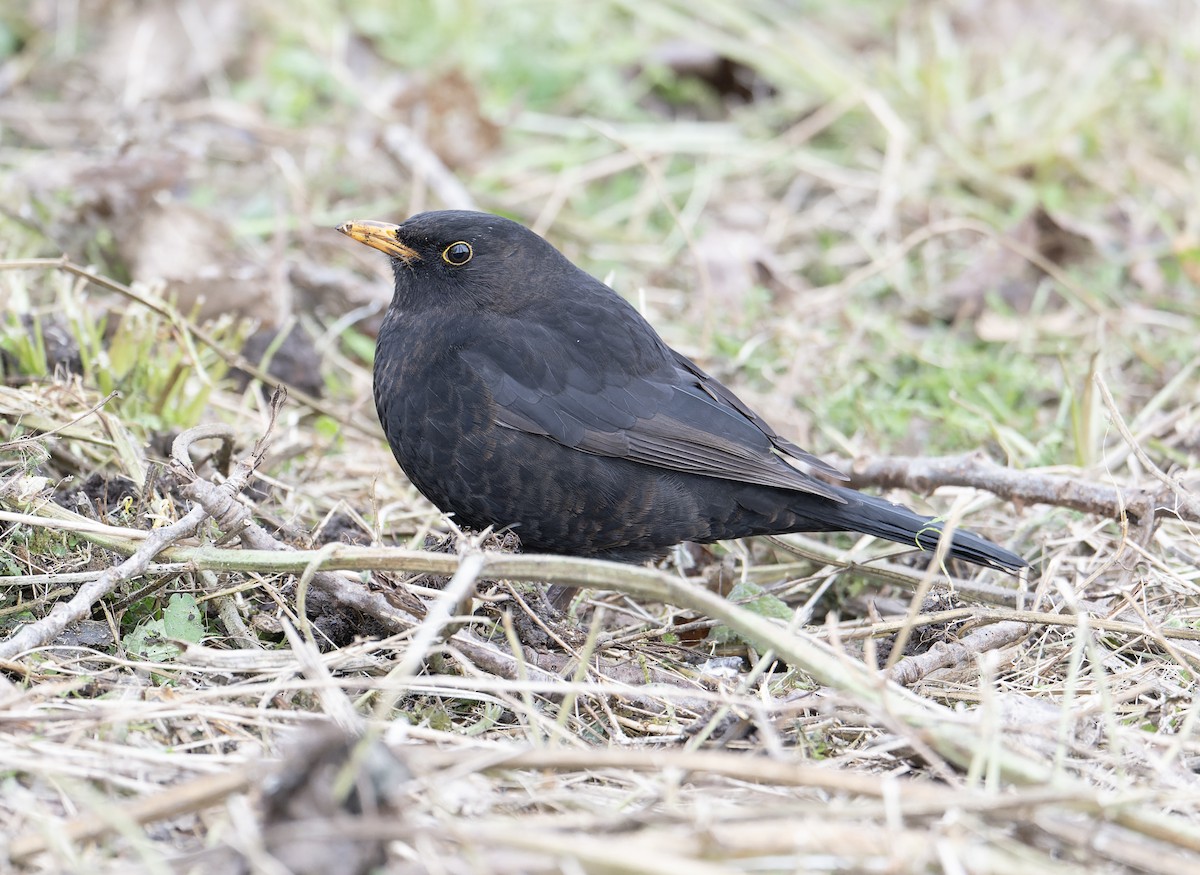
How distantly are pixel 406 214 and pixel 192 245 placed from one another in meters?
1.09

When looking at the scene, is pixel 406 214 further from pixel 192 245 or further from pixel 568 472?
pixel 568 472

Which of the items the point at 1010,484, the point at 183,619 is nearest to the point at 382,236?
the point at 183,619

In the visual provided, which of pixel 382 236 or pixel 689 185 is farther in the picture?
pixel 689 185

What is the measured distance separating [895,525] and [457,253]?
1.61 m

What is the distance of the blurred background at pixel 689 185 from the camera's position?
4832mm

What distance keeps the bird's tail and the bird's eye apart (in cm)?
137

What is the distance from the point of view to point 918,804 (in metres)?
2.17

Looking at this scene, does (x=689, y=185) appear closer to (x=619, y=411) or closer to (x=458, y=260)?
(x=458, y=260)

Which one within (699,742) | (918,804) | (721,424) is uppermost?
(721,424)

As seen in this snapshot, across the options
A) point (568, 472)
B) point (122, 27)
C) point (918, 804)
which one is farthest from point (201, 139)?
point (918, 804)

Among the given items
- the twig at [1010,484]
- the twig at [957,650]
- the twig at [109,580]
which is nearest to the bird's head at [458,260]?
the twig at [109,580]

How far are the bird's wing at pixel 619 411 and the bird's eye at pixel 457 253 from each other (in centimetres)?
35

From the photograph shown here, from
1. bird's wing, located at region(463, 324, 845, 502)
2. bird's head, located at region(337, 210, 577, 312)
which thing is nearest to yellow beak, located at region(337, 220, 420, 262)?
bird's head, located at region(337, 210, 577, 312)

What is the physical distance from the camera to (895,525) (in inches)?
148
